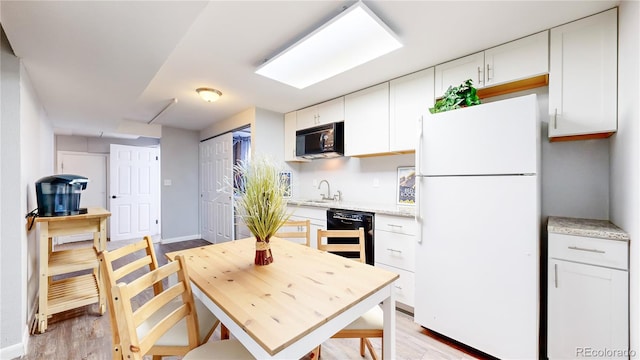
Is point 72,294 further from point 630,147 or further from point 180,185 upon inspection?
point 630,147

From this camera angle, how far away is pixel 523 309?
1.58 m

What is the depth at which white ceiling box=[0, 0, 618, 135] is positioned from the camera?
53.0 inches

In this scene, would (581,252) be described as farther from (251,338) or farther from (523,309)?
(251,338)

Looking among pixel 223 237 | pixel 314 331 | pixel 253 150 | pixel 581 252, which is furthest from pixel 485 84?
pixel 223 237

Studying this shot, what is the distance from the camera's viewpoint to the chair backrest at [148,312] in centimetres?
87

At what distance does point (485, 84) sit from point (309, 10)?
1536mm

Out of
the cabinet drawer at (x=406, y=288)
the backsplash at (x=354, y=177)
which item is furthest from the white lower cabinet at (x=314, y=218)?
the cabinet drawer at (x=406, y=288)

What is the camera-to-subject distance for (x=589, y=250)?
1483 mm

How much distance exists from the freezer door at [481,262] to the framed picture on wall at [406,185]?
77 cm

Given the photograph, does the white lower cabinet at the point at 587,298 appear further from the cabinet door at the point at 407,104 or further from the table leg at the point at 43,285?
the table leg at the point at 43,285

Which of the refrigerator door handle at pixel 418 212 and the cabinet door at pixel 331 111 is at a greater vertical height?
the cabinet door at pixel 331 111

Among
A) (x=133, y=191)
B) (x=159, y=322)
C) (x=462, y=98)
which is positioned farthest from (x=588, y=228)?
(x=133, y=191)

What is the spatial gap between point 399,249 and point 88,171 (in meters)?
6.37

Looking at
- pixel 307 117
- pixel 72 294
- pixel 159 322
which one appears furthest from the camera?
pixel 307 117
